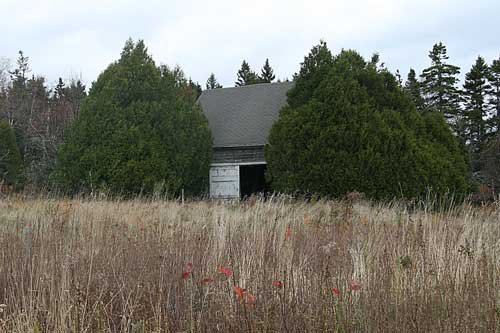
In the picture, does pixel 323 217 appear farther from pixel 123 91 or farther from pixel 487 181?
pixel 487 181

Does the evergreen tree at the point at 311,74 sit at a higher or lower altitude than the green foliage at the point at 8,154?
higher

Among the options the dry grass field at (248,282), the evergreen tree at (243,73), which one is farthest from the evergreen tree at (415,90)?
the dry grass field at (248,282)

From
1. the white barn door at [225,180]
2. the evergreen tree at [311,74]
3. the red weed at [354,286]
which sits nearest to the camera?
the red weed at [354,286]

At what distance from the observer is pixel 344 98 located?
13250 millimetres

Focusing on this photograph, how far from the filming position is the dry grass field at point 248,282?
287 cm

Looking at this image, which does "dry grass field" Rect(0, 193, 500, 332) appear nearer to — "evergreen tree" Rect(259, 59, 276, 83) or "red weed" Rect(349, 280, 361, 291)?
"red weed" Rect(349, 280, 361, 291)

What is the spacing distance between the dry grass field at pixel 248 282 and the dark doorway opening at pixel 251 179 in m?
12.6

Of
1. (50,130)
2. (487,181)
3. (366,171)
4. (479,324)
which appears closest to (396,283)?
(479,324)

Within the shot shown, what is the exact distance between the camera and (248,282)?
340cm

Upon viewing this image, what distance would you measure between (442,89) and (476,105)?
2.29 metres

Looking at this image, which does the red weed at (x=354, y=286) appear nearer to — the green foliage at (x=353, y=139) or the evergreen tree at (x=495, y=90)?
the green foliage at (x=353, y=139)

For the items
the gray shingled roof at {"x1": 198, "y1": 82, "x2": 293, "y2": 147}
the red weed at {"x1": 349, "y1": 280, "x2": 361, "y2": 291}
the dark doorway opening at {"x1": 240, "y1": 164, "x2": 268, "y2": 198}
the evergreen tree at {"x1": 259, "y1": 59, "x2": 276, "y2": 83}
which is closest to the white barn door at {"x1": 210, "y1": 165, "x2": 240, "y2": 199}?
the dark doorway opening at {"x1": 240, "y1": 164, "x2": 268, "y2": 198}

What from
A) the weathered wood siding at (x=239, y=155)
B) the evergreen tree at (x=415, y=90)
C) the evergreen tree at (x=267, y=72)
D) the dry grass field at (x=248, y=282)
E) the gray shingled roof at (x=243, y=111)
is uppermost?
the evergreen tree at (x=267, y=72)

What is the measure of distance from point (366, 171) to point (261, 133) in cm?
574
